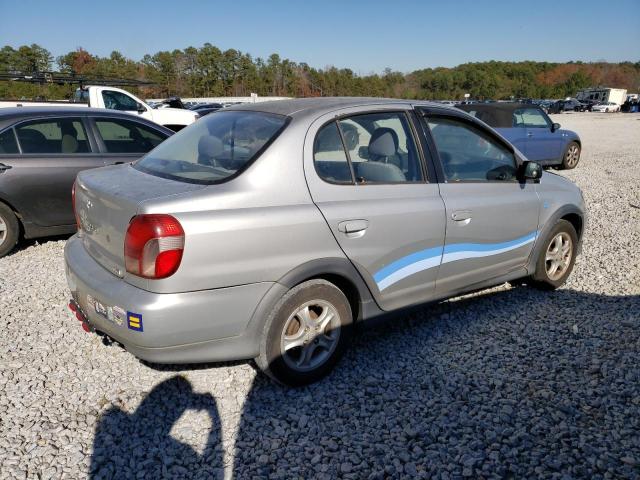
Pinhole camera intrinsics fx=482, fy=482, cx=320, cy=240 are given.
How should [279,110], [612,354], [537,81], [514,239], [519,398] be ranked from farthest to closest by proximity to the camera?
[537,81]
[514,239]
[612,354]
[279,110]
[519,398]

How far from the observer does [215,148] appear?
3078 millimetres

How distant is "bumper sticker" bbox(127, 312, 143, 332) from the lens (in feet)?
7.96

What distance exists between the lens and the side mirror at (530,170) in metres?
3.91

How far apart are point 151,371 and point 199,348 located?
2.71ft

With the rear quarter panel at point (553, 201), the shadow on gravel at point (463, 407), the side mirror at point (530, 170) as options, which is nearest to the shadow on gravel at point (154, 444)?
the shadow on gravel at point (463, 407)

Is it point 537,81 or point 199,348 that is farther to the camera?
point 537,81

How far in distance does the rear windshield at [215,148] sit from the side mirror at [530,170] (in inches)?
83.8

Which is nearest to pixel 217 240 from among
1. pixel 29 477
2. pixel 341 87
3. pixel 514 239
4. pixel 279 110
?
pixel 279 110

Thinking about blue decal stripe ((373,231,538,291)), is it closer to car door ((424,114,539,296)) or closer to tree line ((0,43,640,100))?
car door ((424,114,539,296))

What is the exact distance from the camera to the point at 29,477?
2.29 m

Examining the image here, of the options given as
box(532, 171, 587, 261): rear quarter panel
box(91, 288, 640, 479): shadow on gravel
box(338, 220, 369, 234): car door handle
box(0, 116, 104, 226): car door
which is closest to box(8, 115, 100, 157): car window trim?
box(0, 116, 104, 226): car door

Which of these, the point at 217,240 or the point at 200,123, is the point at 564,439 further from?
the point at 200,123

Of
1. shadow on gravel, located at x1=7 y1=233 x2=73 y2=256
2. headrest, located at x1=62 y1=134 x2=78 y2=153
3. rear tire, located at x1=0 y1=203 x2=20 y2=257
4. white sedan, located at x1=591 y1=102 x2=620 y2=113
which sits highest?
white sedan, located at x1=591 y1=102 x2=620 y2=113

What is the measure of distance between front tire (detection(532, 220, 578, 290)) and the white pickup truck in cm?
1114
